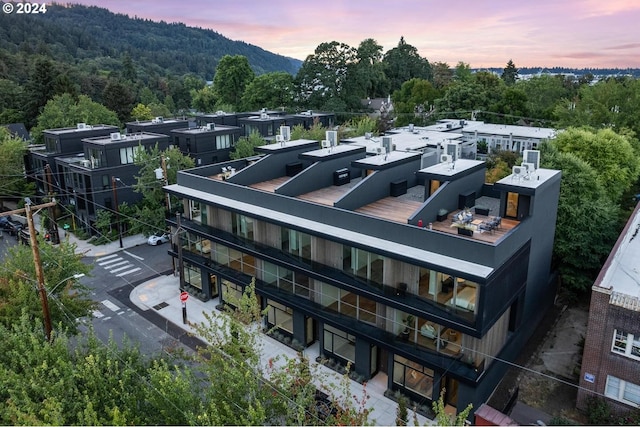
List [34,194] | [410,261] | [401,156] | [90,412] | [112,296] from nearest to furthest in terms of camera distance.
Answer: [90,412], [410,261], [401,156], [112,296], [34,194]

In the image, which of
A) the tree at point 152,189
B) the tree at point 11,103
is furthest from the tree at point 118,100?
the tree at point 152,189

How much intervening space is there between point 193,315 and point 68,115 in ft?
163

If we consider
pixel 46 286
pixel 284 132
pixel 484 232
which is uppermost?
pixel 284 132

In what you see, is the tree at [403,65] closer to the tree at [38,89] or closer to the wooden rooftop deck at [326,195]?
the tree at [38,89]

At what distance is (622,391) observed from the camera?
62.3ft

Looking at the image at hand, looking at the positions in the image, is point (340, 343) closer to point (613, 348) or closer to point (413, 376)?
point (413, 376)

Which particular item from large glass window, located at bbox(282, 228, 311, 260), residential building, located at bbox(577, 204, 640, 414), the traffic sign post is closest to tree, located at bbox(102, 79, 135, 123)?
the traffic sign post

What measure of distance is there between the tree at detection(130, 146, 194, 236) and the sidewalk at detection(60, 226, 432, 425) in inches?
64.7

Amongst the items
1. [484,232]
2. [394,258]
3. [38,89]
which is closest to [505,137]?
[484,232]

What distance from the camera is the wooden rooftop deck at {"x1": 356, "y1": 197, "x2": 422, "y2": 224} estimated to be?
23438mm

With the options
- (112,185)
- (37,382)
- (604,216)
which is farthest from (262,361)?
(112,185)

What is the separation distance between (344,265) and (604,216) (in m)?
17.2

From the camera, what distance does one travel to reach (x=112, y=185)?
4344 centimetres

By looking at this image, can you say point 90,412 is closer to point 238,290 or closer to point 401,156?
point 238,290
